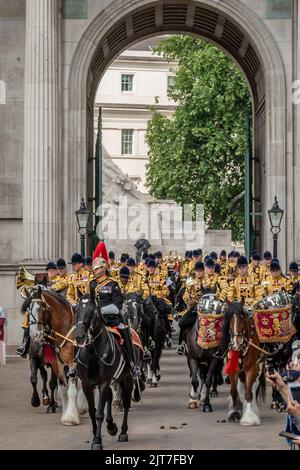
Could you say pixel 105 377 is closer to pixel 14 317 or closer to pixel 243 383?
pixel 243 383

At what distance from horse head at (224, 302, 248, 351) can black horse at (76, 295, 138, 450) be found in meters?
2.26

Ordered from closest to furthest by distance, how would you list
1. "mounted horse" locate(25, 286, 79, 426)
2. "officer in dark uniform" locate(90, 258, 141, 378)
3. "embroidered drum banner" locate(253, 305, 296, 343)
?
"officer in dark uniform" locate(90, 258, 141, 378) → "mounted horse" locate(25, 286, 79, 426) → "embroidered drum banner" locate(253, 305, 296, 343)

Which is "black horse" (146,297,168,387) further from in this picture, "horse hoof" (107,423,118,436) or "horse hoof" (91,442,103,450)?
"horse hoof" (91,442,103,450)

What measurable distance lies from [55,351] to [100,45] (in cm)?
1607

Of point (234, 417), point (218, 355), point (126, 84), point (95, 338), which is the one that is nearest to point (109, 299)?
point (95, 338)

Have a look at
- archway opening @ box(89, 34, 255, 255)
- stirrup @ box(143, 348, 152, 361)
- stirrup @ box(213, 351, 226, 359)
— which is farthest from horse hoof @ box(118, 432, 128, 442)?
archway opening @ box(89, 34, 255, 255)

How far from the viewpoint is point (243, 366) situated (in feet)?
60.7

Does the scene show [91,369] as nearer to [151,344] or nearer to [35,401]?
[35,401]

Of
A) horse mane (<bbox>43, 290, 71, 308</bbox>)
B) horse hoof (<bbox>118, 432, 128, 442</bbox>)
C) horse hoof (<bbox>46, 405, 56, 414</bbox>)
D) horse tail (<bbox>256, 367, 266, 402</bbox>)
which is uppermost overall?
horse mane (<bbox>43, 290, 71, 308</bbox>)

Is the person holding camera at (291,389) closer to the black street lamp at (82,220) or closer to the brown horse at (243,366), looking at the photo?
the brown horse at (243,366)

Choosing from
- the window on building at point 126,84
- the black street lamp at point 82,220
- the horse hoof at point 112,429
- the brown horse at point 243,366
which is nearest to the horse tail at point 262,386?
the brown horse at point 243,366

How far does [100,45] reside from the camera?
111 feet

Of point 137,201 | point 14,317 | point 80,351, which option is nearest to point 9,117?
point 14,317

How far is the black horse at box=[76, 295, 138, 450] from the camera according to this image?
1526 centimetres
